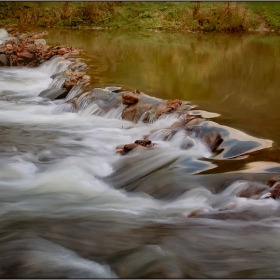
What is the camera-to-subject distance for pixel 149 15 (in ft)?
81.5

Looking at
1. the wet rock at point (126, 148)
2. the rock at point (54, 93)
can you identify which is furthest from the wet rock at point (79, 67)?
the wet rock at point (126, 148)

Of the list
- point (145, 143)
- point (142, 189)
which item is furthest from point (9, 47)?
point (142, 189)

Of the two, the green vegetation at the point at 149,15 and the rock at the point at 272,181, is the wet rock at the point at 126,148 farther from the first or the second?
the green vegetation at the point at 149,15

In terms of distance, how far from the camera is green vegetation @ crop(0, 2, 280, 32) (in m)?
22.5

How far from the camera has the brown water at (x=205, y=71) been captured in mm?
7109

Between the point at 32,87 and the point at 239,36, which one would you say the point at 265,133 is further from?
the point at 239,36

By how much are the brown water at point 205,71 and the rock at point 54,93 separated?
28.9 inches

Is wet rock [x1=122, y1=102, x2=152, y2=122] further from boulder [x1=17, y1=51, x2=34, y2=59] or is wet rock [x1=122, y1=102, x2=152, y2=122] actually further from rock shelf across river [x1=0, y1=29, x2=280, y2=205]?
boulder [x1=17, y1=51, x2=34, y2=59]

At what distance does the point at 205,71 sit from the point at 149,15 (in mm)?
14823

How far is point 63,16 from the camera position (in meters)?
23.8

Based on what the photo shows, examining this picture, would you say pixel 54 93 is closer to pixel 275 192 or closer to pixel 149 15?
pixel 275 192

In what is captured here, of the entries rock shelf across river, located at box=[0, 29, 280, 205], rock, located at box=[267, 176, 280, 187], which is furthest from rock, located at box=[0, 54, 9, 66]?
rock, located at box=[267, 176, 280, 187]

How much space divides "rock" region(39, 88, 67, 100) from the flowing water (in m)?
0.25

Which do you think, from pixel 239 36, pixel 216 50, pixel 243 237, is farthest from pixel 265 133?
pixel 239 36
